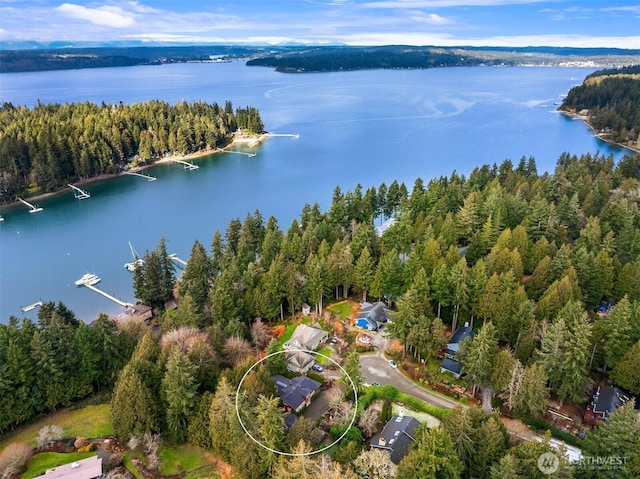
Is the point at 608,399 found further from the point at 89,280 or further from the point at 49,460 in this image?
the point at 89,280

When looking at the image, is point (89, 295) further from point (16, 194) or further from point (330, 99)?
point (330, 99)

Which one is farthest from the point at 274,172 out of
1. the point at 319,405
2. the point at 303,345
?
the point at 319,405

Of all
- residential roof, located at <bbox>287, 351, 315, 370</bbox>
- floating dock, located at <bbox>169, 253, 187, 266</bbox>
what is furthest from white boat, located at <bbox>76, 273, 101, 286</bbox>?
residential roof, located at <bbox>287, 351, 315, 370</bbox>

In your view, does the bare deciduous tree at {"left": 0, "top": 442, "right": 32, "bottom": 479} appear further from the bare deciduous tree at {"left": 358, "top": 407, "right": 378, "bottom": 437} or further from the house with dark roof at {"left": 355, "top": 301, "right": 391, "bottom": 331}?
the house with dark roof at {"left": 355, "top": 301, "right": 391, "bottom": 331}

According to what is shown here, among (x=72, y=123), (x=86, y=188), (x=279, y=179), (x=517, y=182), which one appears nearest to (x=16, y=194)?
(x=86, y=188)

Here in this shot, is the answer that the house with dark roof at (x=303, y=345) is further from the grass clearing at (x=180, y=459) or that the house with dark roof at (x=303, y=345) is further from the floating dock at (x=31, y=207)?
the floating dock at (x=31, y=207)
